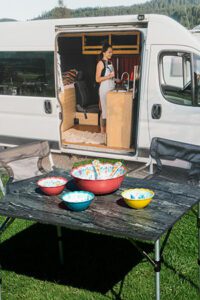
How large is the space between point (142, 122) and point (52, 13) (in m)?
79.7

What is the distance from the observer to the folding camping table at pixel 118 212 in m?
3.37

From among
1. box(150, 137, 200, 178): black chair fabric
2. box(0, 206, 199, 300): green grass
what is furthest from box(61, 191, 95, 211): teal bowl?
box(150, 137, 200, 178): black chair fabric

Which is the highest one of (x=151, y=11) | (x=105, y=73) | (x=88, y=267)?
(x=151, y=11)

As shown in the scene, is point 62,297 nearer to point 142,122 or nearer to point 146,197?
point 146,197

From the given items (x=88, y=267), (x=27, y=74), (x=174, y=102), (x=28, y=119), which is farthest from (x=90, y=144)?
(x=88, y=267)

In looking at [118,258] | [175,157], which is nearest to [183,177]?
[175,157]

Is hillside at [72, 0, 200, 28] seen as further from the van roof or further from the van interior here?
the van roof

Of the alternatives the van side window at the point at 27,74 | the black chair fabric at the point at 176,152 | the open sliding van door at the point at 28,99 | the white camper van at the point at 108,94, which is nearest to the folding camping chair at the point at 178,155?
the black chair fabric at the point at 176,152

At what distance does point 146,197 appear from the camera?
146 inches

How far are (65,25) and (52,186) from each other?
4635mm

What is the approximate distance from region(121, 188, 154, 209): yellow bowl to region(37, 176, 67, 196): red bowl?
0.55 m

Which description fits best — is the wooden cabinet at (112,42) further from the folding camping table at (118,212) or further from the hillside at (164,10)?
the hillside at (164,10)

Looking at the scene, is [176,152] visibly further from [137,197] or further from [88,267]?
[137,197]

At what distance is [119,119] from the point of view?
27.4ft
